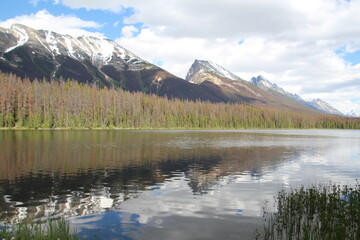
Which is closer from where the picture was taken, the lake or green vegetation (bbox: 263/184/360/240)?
green vegetation (bbox: 263/184/360/240)

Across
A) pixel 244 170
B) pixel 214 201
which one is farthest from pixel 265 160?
pixel 214 201

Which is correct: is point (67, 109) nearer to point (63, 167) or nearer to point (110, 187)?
point (63, 167)

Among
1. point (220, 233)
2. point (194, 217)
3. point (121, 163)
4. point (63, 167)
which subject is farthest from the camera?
point (121, 163)

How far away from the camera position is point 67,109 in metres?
181

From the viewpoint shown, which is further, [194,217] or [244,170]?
[244,170]

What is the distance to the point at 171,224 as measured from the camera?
2022cm

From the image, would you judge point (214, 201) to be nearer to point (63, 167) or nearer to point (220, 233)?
point (220, 233)

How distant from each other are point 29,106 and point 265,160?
150 metres

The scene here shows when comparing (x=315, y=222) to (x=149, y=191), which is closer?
(x=315, y=222)

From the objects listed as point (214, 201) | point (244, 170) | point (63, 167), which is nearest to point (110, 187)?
point (214, 201)

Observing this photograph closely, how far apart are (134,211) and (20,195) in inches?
444

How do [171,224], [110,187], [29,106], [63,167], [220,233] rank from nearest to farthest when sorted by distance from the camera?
[220,233] < [171,224] < [110,187] < [63,167] < [29,106]

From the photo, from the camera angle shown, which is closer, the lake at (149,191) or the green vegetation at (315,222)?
the green vegetation at (315,222)

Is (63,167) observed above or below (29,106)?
below
